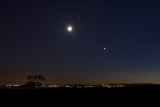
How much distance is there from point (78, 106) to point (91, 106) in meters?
1.42

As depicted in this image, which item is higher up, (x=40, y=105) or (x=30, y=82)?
(x=30, y=82)

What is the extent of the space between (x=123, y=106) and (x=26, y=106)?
34.6ft

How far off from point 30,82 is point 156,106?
226 feet

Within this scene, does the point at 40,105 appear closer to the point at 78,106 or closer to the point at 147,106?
the point at 78,106

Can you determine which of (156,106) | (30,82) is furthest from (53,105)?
(30,82)

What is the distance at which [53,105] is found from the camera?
2103 centimetres

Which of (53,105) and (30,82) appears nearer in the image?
(53,105)

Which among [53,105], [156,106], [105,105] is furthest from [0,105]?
[156,106]

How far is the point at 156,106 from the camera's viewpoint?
827 inches

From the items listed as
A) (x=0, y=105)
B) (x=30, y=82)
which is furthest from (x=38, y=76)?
(x=0, y=105)

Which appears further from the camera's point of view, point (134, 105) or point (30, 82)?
point (30, 82)

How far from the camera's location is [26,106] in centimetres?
2062

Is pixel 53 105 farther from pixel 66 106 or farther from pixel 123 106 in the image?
pixel 123 106

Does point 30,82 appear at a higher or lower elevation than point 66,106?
higher
